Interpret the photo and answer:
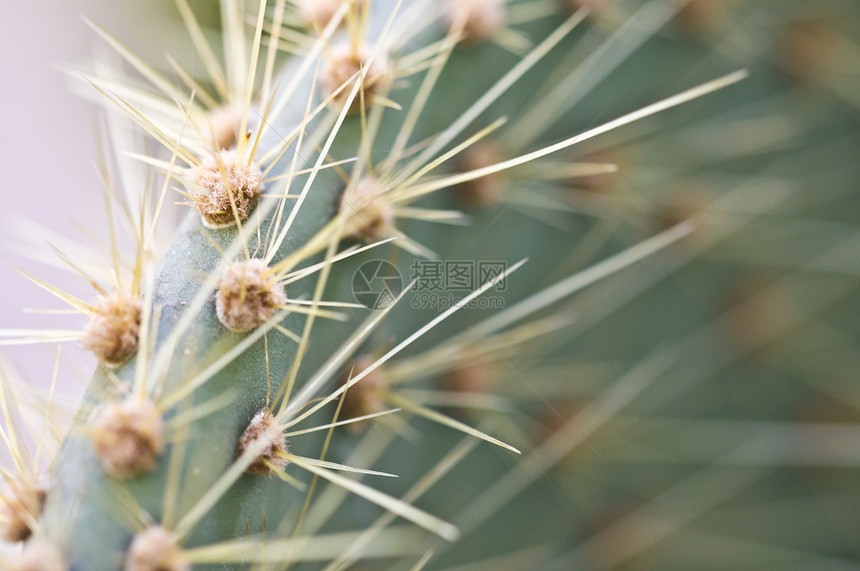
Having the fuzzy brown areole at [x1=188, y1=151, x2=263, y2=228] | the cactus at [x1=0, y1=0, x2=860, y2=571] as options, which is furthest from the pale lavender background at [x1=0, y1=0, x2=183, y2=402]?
the fuzzy brown areole at [x1=188, y1=151, x2=263, y2=228]

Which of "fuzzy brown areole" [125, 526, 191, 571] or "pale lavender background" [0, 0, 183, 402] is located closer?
"fuzzy brown areole" [125, 526, 191, 571]

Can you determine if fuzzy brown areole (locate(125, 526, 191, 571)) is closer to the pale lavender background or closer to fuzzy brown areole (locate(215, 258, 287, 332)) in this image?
fuzzy brown areole (locate(215, 258, 287, 332))

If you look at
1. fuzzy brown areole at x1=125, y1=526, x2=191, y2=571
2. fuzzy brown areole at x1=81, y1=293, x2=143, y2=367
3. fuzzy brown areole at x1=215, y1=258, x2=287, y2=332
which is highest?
fuzzy brown areole at x1=215, y1=258, x2=287, y2=332

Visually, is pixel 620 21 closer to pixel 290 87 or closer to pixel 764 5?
pixel 764 5

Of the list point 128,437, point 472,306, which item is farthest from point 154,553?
point 472,306

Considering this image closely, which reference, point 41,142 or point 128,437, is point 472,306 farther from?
point 41,142

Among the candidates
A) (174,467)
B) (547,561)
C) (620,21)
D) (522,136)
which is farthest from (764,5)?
(174,467)

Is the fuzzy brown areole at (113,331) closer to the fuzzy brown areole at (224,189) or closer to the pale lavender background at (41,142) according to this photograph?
the fuzzy brown areole at (224,189)
